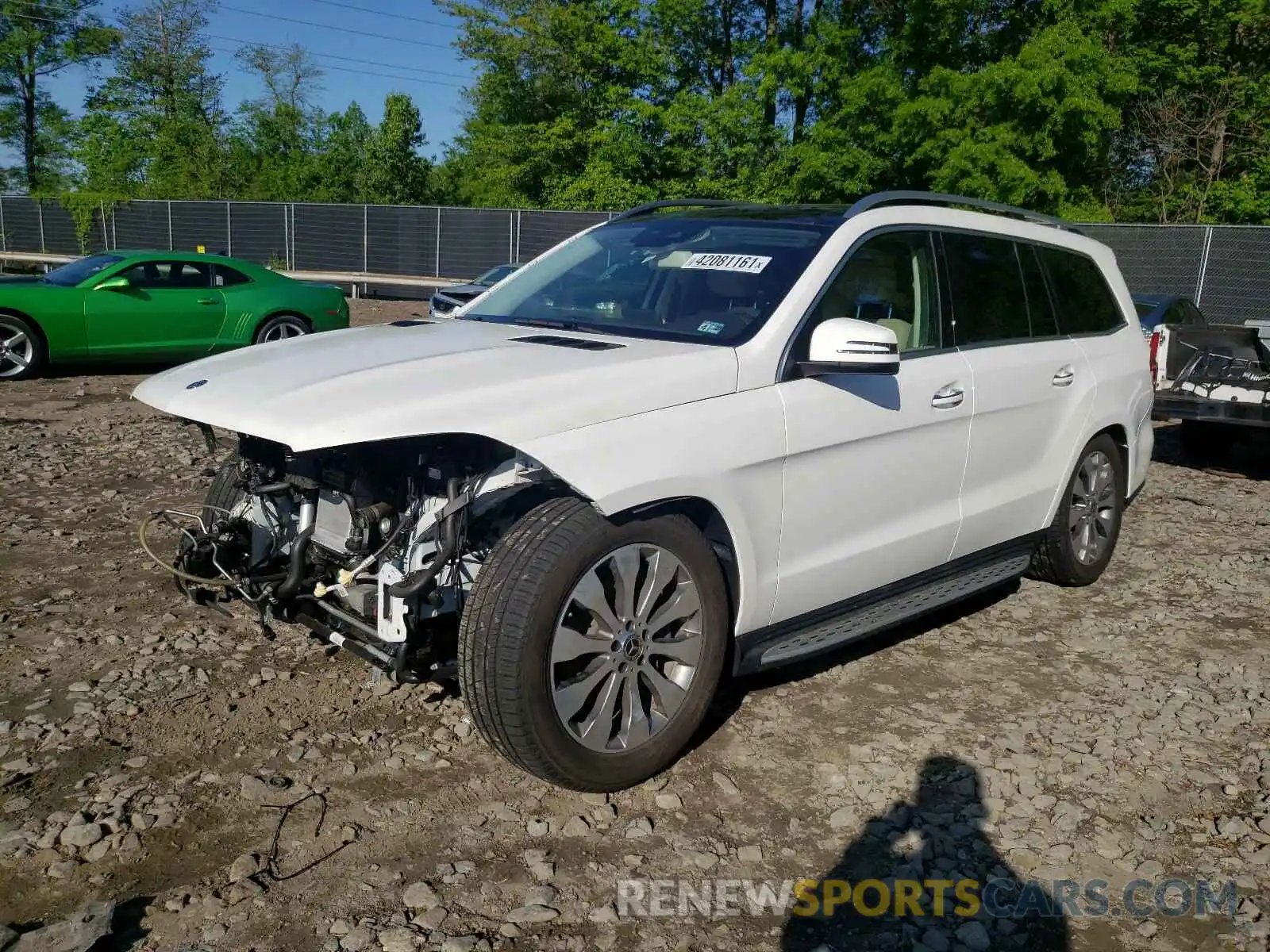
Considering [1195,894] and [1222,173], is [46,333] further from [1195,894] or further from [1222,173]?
[1222,173]

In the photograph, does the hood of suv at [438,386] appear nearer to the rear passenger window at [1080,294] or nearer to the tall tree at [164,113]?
the rear passenger window at [1080,294]

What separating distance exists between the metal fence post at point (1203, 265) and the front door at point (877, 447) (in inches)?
704

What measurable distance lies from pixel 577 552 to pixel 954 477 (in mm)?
1972

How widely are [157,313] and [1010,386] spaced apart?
33.2ft

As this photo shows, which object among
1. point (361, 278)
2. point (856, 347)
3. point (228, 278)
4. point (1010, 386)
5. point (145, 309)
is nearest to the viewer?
point (856, 347)

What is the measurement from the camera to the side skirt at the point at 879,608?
3.71 m

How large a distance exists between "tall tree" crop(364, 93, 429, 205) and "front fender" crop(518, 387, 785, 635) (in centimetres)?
4446

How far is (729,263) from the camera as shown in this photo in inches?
159

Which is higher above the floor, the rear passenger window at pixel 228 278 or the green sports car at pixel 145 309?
the rear passenger window at pixel 228 278

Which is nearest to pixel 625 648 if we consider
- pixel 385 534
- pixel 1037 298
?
pixel 385 534

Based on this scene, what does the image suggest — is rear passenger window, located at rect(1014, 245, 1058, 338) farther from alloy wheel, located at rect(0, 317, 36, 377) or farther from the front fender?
alloy wheel, located at rect(0, 317, 36, 377)

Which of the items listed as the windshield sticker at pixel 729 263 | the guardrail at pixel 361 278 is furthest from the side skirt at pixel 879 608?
the guardrail at pixel 361 278

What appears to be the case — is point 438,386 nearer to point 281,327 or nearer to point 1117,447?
point 1117,447

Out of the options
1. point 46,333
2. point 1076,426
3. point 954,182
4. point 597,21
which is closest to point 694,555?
point 1076,426
